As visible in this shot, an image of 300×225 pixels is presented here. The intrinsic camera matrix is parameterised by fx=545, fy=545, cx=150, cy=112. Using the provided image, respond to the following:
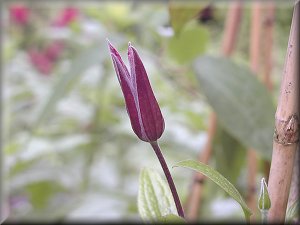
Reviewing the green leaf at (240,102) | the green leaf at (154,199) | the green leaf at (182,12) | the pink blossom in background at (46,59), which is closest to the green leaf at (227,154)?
the green leaf at (240,102)

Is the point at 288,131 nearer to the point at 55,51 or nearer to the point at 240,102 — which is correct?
the point at 240,102

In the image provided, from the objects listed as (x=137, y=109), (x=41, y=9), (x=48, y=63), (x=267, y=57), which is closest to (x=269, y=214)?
(x=137, y=109)

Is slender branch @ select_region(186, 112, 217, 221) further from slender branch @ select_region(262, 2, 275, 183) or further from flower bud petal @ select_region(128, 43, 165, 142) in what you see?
flower bud petal @ select_region(128, 43, 165, 142)

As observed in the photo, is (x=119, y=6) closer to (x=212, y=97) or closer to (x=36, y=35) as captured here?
(x=212, y=97)

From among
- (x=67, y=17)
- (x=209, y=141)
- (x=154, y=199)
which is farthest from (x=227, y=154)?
(x=67, y=17)

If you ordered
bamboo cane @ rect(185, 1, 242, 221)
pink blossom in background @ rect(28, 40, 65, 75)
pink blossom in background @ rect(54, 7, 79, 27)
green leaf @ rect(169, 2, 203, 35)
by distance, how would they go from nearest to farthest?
green leaf @ rect(169, 2, 203, 35) → bamboo cane @ rect(185, 1, 242, 221) → pink blossom in background @ rect(54, 7, 79, 27) → pink blossom in background @ rect(28, 40, 65, 75)

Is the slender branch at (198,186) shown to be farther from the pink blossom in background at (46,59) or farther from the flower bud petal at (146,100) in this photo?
the pink blossom in background at (46,59)

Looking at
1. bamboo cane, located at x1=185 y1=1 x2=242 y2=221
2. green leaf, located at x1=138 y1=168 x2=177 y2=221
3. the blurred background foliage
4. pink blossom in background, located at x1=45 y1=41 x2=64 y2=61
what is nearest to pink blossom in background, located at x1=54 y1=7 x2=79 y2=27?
the blurred background foliage
